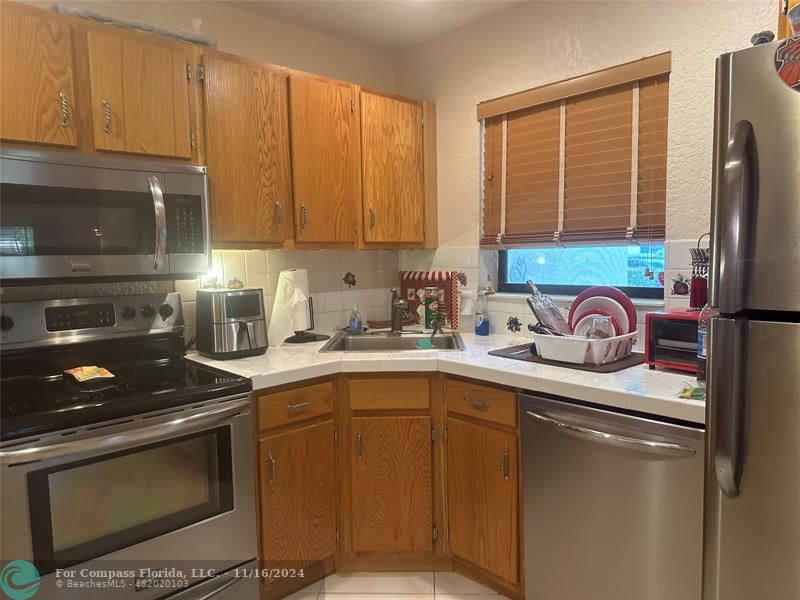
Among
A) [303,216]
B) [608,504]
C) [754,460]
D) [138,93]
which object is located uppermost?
[138,93]

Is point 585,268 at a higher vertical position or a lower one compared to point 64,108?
lower

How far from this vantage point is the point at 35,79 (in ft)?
5.52

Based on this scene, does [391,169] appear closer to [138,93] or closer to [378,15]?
[378,15]

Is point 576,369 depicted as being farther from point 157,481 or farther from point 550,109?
point 157,481

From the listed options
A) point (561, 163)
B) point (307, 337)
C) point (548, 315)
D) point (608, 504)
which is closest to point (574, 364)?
point (548, 315)

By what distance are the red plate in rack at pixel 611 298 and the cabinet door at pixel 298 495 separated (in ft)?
3.47

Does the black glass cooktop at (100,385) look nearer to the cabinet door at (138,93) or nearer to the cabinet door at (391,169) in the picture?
the cabinet door at (138,93)

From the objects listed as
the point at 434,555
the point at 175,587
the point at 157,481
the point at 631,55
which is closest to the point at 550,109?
the point at 631,55

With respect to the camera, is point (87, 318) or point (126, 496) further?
point (87, 318)

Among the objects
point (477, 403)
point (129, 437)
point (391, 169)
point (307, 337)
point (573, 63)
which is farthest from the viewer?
point (391, 169)

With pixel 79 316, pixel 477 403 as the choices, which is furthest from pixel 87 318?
pixel 477 403

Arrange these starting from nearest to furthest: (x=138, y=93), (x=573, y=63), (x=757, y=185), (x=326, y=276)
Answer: (x=757, y=185), (x=138, y=93), (x=573, y=63), (x=326, y=276)

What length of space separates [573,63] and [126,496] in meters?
2.32

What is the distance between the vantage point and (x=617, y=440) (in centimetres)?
158
